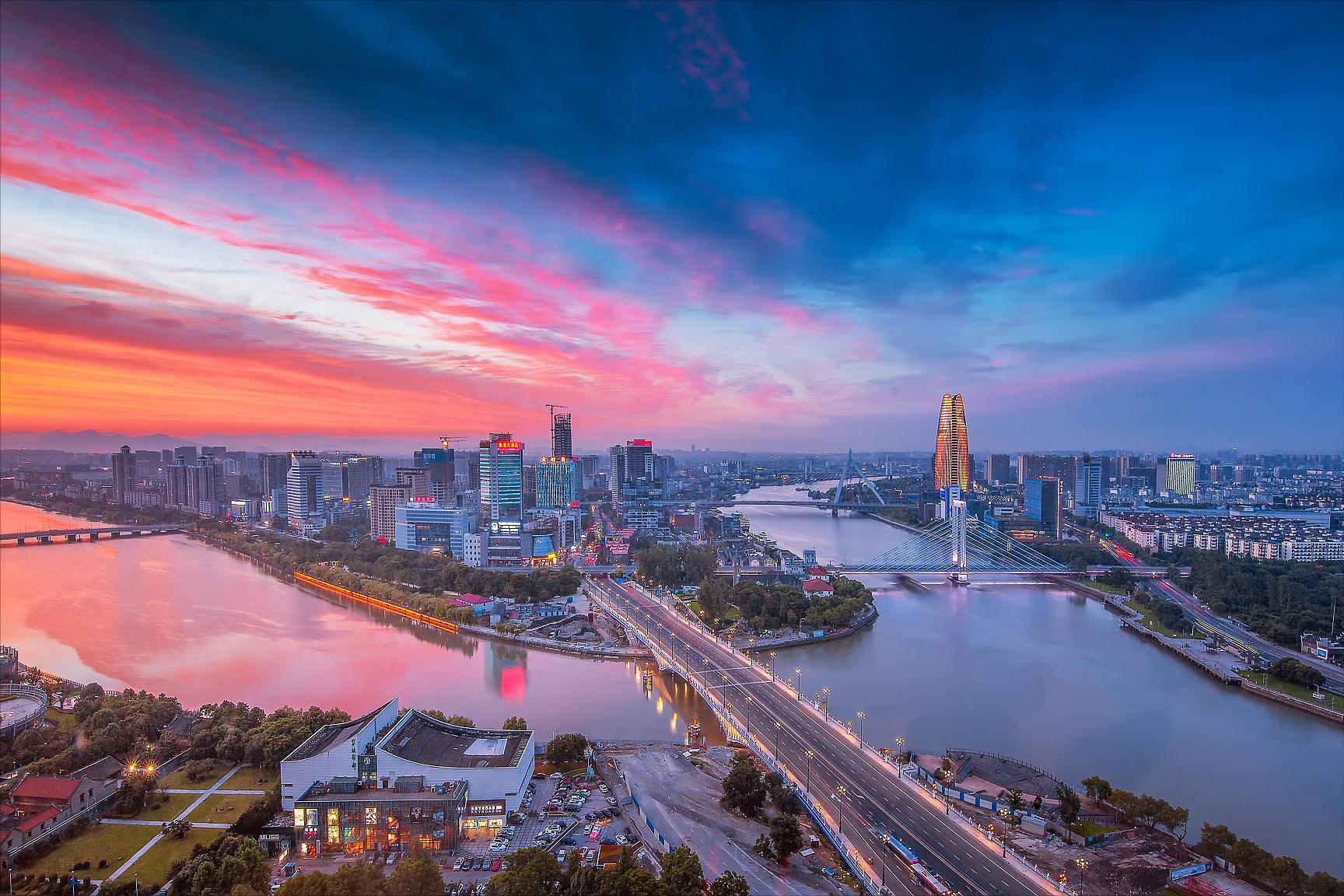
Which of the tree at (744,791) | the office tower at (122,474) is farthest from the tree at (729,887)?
the office tower at (122,474)

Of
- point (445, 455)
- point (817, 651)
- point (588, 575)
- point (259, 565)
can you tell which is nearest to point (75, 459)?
point (445, 455)

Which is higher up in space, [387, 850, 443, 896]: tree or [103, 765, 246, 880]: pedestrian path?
Answer: [387, 850, 443, 896]: tree

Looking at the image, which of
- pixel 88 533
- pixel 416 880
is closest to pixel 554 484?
pixel 88 533

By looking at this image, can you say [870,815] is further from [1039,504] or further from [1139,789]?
[1039,504]

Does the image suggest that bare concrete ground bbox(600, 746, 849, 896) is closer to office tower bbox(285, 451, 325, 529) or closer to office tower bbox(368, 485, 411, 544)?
office tower bbox(368, 485, 411, 544)

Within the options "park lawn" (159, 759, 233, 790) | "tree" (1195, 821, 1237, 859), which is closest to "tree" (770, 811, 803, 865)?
"tree" (1195, 821, 1237, 859)

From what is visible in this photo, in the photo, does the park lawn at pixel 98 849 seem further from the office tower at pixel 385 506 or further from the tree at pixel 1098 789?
the office tower at pixel 385 506
